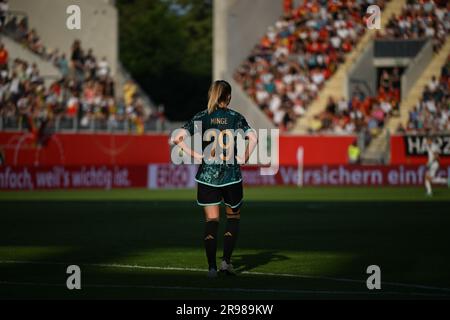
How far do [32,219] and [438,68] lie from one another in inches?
1195

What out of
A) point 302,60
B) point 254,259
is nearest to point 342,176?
→ point 302,60

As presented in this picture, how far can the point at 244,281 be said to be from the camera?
14070 mm

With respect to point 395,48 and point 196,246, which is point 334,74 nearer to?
point 395,48

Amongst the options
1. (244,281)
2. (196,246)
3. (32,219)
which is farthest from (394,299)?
(32,219)

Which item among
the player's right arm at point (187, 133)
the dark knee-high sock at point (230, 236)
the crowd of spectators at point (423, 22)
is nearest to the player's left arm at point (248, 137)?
the player's right arm at point (187, 133)

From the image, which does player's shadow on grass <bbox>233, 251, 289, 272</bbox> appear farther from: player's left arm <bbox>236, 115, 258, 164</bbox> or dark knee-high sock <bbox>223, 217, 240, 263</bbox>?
player's left arm <bbox>236, 115, 258, 164</bbox>

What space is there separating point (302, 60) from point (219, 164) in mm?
41720

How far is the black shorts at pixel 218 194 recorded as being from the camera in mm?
14344

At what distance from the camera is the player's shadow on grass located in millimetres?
15877

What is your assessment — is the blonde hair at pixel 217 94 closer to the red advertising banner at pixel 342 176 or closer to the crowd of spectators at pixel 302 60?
the red advertising banner at pixel 342 176

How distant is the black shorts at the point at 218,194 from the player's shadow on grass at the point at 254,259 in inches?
52.9

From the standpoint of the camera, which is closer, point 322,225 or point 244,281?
point 244,281

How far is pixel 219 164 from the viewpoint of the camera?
14250 millimetres

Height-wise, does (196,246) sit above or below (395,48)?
below
